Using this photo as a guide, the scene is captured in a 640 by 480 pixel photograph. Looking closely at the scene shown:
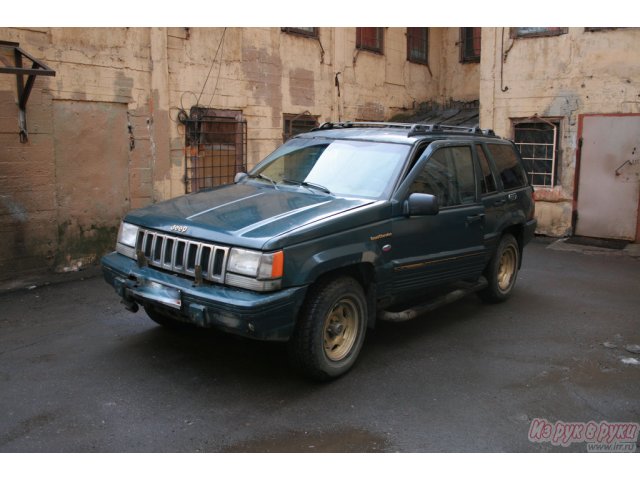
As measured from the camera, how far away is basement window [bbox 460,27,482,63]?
1491cm

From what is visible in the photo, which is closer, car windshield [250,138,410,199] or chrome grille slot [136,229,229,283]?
chrome grille slot [136,229,229,283]

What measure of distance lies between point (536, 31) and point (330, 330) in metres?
9.41

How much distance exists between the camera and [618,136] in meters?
→ 11.1

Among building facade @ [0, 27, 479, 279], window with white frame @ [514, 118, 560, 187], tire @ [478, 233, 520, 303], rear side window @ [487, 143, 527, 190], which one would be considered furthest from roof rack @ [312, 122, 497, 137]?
window with white frame @ [514, 118, 560, 187]

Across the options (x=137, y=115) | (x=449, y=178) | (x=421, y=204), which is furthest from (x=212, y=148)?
(x=421, y=204)

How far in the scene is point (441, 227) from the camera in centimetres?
561

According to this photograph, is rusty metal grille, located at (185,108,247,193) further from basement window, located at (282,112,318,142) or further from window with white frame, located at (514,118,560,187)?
window with white frame, located at (514,118,560,187)

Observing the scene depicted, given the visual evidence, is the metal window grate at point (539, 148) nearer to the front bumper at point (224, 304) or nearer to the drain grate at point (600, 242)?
the drain grate at point (600, 242)

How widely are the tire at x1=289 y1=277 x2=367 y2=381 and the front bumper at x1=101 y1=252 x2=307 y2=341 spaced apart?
0.57ft

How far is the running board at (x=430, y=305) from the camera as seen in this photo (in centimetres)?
531

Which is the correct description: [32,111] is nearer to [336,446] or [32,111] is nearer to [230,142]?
[230,142]

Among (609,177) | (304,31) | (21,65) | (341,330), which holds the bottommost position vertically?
(341,330)

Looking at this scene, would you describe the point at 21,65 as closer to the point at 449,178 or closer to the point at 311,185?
the point at 311,185

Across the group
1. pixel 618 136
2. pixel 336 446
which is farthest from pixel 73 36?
pixel 618 136
